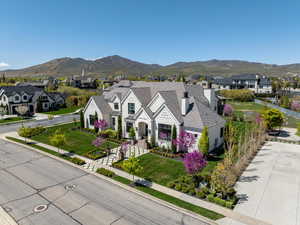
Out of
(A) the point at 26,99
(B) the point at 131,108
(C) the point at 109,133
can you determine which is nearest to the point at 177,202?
(B) the point at 131,108

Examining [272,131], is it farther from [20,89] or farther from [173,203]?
[20,89]

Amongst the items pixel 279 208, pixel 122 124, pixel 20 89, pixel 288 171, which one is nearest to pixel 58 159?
pixel 122 124

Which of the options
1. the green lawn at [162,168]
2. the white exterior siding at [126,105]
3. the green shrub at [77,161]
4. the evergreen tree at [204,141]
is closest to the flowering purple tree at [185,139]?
the evergreen tree at [204,141]

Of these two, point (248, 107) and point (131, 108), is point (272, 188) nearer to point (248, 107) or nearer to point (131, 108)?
point (131, 108)

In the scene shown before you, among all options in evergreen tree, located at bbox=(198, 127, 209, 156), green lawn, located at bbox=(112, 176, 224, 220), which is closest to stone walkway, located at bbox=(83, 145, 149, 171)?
green lawn, located at bbox=(112, 176, 224, 220)

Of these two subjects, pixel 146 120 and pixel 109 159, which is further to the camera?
pixel 146 120

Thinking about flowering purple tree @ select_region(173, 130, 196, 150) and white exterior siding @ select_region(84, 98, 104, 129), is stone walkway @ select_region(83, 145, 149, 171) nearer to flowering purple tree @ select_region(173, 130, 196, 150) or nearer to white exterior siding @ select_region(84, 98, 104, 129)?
flowering purple tree @ select_region(173, 130, 196, 150)
